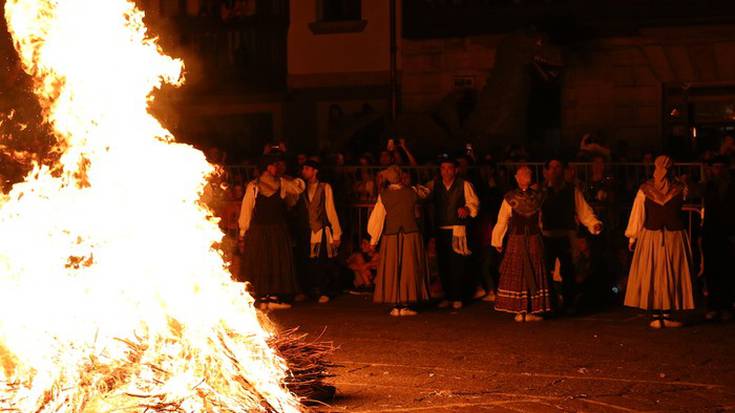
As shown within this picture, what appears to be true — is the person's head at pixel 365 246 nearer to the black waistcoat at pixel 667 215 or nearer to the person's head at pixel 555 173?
the person's head at pixel 555 173

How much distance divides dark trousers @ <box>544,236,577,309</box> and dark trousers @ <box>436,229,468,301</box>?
3.97ft

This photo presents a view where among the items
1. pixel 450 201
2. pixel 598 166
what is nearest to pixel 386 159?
pixel 450 201

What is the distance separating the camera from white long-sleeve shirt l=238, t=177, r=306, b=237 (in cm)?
1543

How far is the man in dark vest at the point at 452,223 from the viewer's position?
14961 mm

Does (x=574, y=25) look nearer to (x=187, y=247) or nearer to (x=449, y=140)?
(x=449, y=140)

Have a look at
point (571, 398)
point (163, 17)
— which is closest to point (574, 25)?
point (163, 17)

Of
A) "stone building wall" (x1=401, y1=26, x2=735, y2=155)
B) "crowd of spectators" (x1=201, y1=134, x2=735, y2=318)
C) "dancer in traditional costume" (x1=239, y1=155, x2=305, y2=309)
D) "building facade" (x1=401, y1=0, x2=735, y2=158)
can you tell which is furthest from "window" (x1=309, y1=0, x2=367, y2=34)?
"dancer in traditional costume" (x1=239, y1=155, x2=305, y2=309)

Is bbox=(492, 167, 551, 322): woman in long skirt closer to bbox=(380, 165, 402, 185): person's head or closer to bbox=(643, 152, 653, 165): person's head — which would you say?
bbox=(380, 165, 402, 185): person's head

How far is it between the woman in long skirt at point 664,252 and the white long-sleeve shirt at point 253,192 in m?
4.23

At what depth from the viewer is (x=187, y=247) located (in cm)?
866

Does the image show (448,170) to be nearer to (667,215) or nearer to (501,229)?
(501,229)

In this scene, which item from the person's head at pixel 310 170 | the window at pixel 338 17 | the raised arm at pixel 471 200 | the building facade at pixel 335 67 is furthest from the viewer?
the window at pixel 338 17

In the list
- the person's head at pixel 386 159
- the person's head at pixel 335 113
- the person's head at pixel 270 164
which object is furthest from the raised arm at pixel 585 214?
the person's head at pixel 335 113

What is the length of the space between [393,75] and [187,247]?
1500cm
